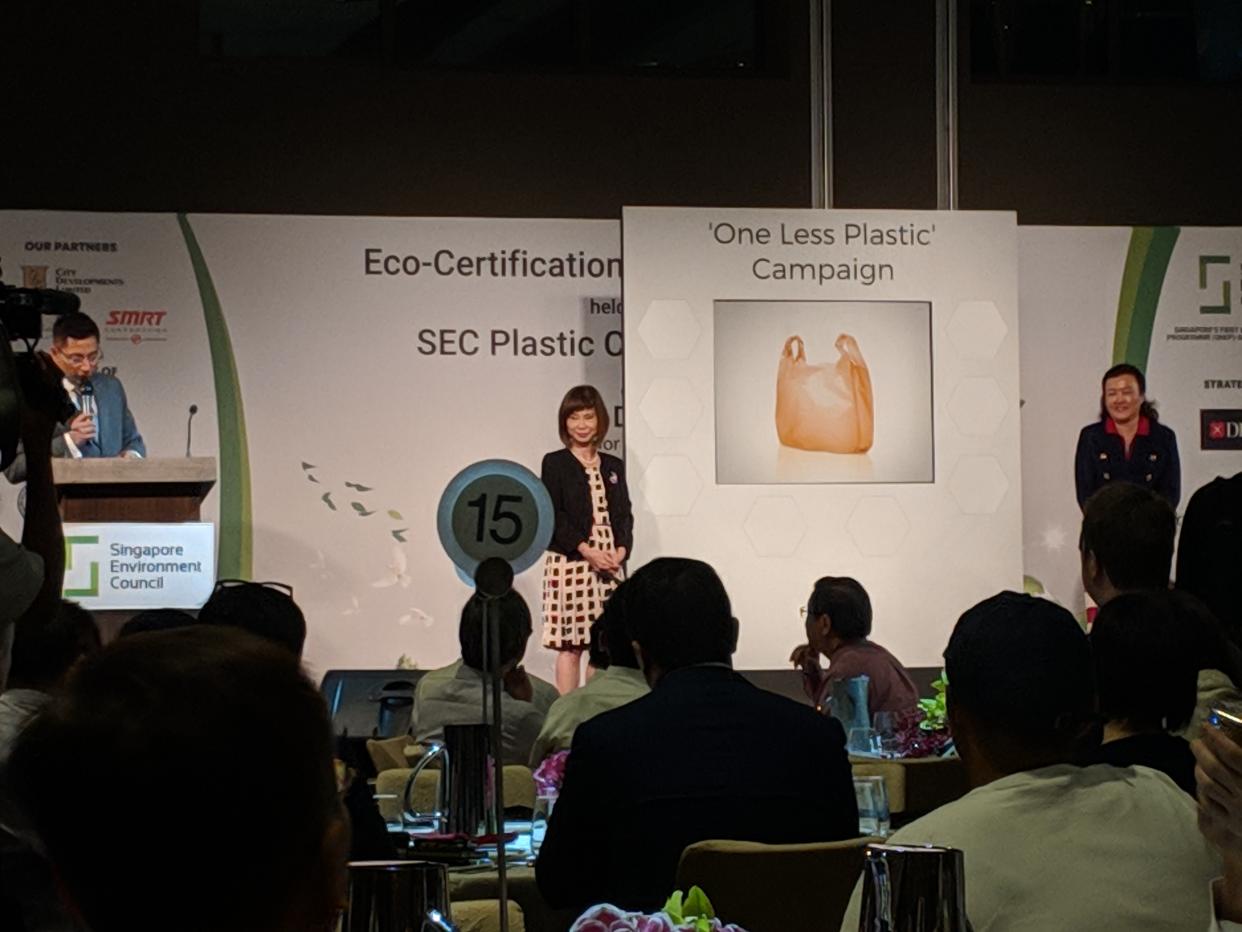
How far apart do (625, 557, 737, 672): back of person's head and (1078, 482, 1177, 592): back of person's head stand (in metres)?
1.09

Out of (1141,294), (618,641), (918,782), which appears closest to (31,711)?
(618,641)

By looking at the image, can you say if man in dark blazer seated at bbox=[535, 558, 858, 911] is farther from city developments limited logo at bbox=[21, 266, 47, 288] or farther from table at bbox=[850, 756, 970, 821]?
city developments limited logo at bbox=[21, 266, 47, 288]

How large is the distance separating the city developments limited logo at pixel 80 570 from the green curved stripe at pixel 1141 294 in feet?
19.3

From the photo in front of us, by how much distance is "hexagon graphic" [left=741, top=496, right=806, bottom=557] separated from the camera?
961 cm

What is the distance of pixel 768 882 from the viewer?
290 centimetres

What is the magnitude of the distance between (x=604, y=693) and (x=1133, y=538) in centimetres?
140

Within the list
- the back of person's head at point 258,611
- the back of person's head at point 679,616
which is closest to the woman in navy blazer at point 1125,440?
the back of person's head at point 679,616

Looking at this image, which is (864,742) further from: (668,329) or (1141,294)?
(1141,294)

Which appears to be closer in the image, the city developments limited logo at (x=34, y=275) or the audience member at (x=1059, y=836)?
the audience member at (x=1059, y=836)

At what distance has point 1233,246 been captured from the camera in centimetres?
1100

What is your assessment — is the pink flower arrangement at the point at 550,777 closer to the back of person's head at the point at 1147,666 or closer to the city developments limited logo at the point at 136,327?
the back of person's head at the point at 1147,666

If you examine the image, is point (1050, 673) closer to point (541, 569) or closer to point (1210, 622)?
point (1210, 622)

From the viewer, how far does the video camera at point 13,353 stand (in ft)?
9.71

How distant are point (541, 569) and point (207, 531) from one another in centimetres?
214
